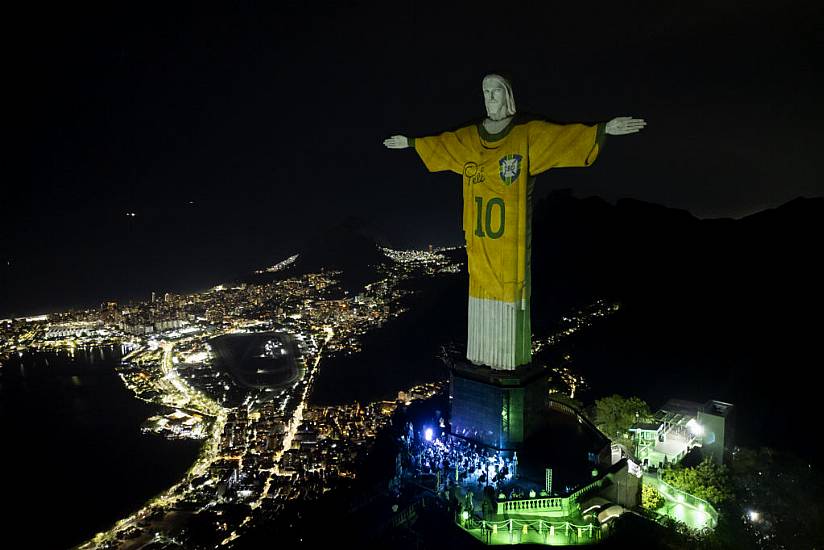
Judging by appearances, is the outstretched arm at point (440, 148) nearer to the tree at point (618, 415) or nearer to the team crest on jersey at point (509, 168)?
the team crest on jersey at point (509, 168)

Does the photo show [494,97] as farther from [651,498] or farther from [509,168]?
[651,498]

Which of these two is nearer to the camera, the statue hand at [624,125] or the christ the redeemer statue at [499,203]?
the statue hand at [624,125]

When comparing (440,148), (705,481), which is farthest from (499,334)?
(705,481)

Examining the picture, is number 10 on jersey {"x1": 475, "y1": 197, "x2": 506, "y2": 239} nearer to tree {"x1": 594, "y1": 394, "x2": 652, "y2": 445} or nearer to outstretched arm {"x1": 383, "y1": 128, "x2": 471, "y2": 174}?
outstretched arm {"x1": 383, "y1": 128, "x2": 471, "y2": 174}

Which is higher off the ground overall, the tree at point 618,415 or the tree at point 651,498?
the tree at point 618,415

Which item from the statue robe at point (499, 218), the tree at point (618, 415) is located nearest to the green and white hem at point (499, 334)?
the statue robe at point (499, 218)

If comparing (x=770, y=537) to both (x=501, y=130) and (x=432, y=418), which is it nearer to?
(x=432, y=418)
